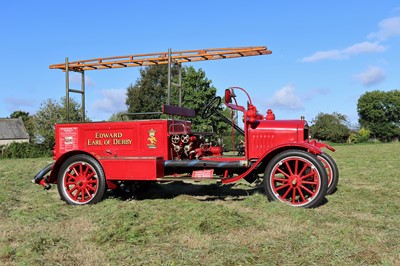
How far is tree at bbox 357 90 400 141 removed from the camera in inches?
3322

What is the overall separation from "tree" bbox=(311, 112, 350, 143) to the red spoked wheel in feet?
216

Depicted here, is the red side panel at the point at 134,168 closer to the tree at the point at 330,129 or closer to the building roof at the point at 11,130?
the building roof at the point at 11,130

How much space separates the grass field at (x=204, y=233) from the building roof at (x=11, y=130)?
53790mm

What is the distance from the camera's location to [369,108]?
8812 cm

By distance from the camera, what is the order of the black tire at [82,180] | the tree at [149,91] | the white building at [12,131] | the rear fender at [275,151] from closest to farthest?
the rear fender at [275,151] → the black tire at [82,180] → the tree at [149,91] → the white building at [12,131]

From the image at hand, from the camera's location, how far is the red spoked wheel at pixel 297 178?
6.07m

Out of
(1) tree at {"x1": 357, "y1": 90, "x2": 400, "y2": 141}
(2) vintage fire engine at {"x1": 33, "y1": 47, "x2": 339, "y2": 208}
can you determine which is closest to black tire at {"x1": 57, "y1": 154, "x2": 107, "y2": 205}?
(2) vintage fire engine at {"x1": 33, "y1": 47, "x2": 339, "y2": 208}

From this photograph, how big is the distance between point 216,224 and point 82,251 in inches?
63.7

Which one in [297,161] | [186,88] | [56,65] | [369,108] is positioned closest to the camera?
[297,161]

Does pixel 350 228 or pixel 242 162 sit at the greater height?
pixel 242 162

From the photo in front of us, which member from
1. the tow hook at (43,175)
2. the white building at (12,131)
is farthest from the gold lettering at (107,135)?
the white building at (12,131)

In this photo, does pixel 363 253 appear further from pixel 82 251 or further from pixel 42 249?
pixel 42 249

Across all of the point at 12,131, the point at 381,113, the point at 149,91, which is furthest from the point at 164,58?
the point at 381,113

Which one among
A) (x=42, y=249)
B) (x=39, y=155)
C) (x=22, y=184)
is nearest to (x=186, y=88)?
(x=39, y=155)
